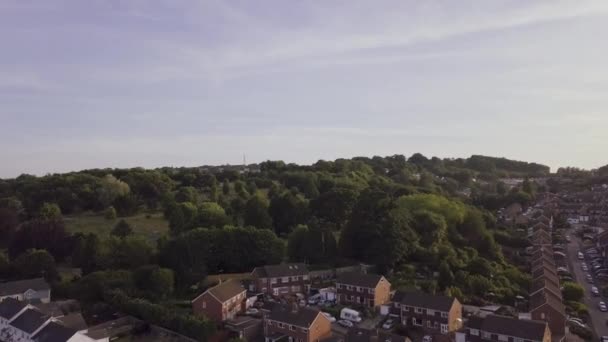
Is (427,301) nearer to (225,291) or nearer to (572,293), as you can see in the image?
(225,291)

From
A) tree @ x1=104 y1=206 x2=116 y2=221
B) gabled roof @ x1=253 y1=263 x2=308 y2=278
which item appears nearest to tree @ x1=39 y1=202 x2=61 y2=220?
tree @ x1=104 y1=206 x2=116 y2=221

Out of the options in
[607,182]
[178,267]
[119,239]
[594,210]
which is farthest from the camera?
[607,182]

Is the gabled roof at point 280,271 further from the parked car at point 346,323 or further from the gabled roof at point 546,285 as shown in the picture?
the gabled roof at point 546,285

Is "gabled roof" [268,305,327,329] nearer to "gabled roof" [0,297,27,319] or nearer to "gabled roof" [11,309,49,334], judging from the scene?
"gabled roof" [11,309,49,334]

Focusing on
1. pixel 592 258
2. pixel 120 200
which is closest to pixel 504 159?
pixel 592 258

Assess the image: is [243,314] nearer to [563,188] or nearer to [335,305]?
[335,305]

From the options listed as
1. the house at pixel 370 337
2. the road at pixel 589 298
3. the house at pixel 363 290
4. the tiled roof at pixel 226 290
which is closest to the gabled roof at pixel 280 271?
the tiled roof at pixel 226 290

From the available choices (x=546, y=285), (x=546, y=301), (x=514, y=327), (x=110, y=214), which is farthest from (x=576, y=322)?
(x=110, y=214)
